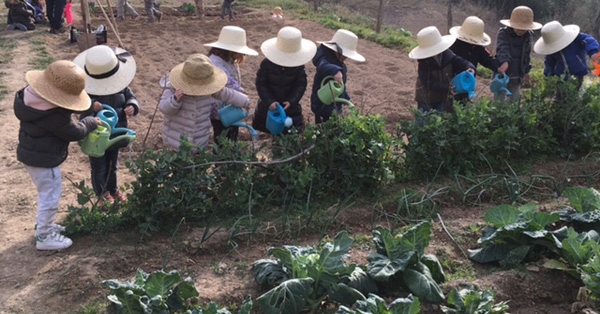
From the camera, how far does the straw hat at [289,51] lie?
550cm

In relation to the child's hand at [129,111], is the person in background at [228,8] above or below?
below

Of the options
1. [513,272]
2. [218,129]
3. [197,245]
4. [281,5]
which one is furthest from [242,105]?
[281,5]

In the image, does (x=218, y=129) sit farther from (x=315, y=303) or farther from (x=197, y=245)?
(x=315, y=303)

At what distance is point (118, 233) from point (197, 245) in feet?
1.98

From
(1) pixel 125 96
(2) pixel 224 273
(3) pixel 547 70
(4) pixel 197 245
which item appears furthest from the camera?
(3) pixel 547 70

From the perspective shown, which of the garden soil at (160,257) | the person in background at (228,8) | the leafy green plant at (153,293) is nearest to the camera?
the leafy green plant at (153,293)

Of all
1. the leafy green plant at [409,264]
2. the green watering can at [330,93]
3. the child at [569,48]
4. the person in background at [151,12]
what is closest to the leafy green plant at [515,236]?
the leafy green plant at [409,264]

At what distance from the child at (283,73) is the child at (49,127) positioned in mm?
1719

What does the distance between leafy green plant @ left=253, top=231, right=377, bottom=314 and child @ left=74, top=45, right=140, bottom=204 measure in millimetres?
1537

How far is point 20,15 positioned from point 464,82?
919cm

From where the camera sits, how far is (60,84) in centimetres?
405

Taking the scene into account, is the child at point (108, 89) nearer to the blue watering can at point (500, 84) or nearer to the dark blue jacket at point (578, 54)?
the blue watering can at point (500, 84)

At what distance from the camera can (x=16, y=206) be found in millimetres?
5133

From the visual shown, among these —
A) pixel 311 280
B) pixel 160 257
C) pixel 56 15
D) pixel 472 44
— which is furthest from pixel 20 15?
pixel 311 280
